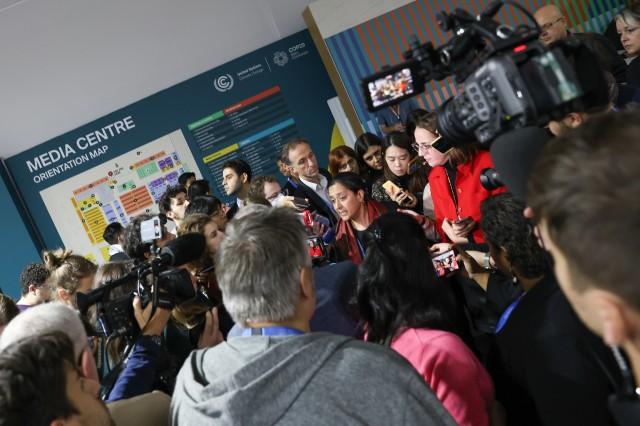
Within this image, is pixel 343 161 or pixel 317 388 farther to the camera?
pixel 343 161

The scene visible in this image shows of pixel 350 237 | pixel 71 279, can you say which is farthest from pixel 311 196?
pixel 71 279

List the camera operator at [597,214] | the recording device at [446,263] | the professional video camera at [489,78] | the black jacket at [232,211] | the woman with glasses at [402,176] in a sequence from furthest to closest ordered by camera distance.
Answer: the black jacket at [232,211], the woman with glasses at [402,176], the recording device at [446,263], the professional video camera at [489,78], the camera operator at [597,214]

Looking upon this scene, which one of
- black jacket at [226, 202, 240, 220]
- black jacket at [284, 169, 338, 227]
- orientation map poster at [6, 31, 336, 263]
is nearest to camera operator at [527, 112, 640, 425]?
black jacket at [284, 169, 338, 227]

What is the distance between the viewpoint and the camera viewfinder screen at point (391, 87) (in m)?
1.29

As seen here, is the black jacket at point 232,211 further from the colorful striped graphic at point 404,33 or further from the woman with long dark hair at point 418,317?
the woman with long dark hair at point 418,317

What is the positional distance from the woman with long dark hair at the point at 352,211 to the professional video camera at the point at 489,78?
1.57 meters

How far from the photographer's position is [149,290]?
1.68 metres

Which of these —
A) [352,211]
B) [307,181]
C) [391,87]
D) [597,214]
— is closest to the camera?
[597,214]

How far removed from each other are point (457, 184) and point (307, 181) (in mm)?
1190

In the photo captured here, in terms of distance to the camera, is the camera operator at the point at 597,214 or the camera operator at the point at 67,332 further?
the camera operator at the point at 67,332

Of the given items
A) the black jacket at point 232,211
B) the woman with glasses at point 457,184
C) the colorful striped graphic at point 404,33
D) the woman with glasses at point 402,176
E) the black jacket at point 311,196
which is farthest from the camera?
the colorful striped graphic at point 404,33

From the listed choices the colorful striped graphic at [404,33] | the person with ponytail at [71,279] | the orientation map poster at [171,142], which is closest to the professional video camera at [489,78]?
the person with ponytail at [71,279]

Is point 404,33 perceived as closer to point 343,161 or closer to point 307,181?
point 343,161

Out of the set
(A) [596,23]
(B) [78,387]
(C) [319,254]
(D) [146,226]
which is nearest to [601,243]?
(B) [78,387]
